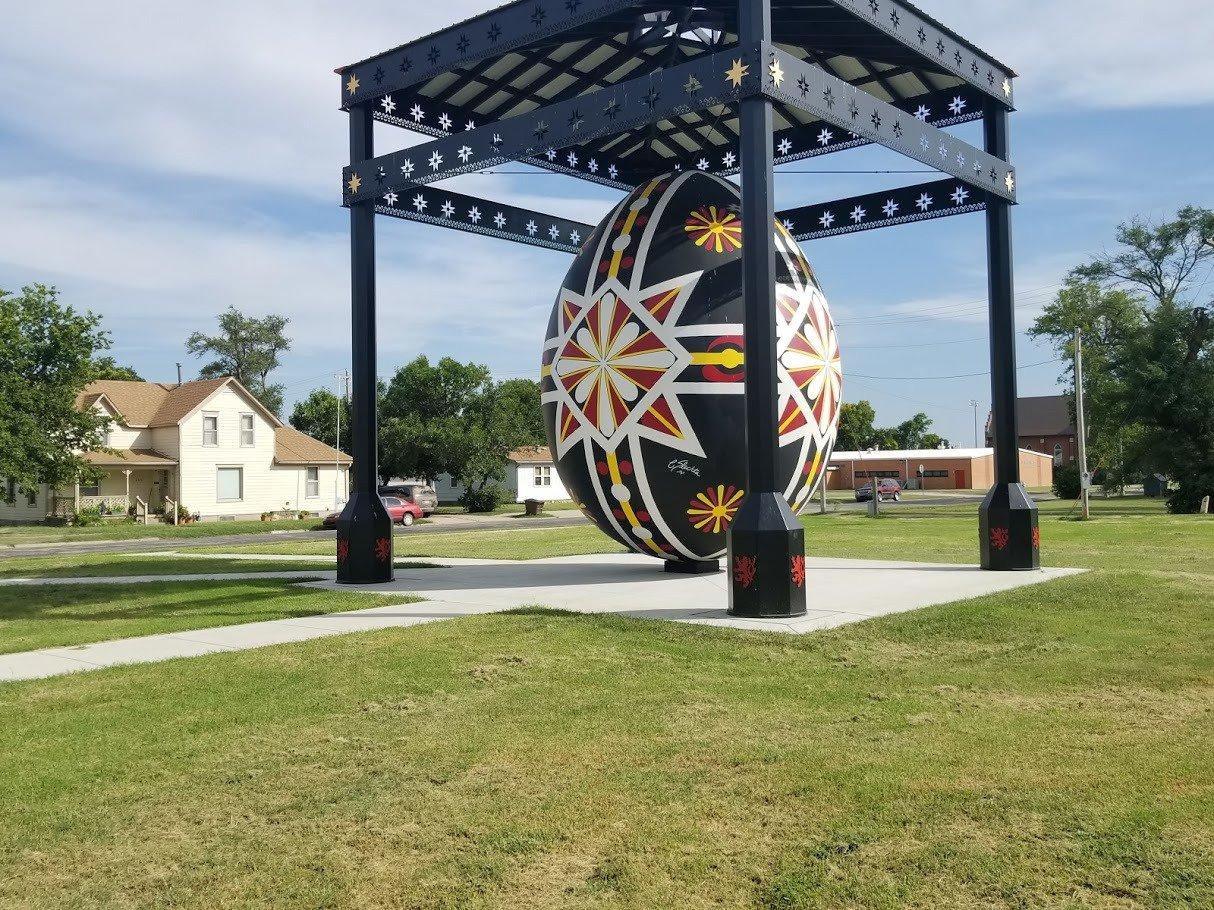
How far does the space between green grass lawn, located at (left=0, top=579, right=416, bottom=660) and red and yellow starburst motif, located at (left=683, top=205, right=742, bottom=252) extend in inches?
215

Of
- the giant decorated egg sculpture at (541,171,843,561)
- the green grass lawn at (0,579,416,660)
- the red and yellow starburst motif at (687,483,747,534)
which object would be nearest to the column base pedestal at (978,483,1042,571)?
the giant decorated egg sculpture at (541,171,843,561)

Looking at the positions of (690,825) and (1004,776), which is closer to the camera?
(690,825)

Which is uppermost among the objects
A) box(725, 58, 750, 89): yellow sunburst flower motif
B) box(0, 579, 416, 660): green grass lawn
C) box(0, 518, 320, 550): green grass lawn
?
box(725, 58, 750, 89): yellow sunburst flower motif

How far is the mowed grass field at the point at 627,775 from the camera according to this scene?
12.9ft

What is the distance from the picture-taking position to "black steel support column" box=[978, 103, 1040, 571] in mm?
14195

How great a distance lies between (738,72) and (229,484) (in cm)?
4275

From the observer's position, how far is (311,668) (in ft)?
25.6

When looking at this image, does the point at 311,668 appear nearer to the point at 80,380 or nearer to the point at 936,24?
the point at 936,24

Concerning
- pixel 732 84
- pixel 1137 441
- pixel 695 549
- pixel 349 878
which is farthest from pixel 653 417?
pixel 1137 441

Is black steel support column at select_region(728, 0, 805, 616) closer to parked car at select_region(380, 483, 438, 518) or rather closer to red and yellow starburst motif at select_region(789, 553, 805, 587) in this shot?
red and yellow starburst motif at select_region(789, 553, 805, 587)

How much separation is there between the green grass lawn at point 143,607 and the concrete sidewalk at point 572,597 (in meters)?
0.42

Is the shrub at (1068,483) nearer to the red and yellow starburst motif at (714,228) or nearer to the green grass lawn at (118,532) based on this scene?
the green grass lawn at (118,532)

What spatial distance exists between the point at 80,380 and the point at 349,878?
42.8 metres

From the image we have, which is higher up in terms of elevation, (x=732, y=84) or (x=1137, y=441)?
(x=732, y=84)
